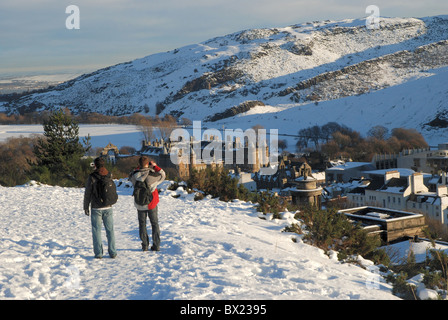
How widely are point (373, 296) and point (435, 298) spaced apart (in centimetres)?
102

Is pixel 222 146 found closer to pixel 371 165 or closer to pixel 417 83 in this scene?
pixel 371 165

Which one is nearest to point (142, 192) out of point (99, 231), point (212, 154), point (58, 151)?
point (99, 231)

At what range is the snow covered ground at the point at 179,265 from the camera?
6.55 m

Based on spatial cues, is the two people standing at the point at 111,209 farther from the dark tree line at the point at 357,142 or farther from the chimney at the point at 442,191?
the dark tree line at the point at 357,142

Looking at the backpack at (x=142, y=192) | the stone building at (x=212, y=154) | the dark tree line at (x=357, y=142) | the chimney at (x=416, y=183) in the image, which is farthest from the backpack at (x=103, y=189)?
the dark tree line at (x=357, y=142)

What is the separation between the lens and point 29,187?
1891 cm

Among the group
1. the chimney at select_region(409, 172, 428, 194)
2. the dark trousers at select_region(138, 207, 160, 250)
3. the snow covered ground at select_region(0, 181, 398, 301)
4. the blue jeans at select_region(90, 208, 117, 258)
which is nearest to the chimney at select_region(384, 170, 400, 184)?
the chimney at select_region(409, 172, 428, 194)

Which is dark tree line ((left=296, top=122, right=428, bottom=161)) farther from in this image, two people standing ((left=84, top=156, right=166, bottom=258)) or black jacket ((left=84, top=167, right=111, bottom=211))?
black jacket ((left=84, top=167, right=111, bottom=211))

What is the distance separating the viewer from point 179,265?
7.81 meters

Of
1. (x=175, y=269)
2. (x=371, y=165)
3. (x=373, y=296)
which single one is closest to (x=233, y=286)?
(x=175, y=269)

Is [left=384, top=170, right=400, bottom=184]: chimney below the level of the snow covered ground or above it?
below

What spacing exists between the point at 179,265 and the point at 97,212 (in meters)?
1.78

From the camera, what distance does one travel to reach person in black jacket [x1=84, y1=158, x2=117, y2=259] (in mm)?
8180

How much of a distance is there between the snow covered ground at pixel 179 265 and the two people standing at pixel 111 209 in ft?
0.91
